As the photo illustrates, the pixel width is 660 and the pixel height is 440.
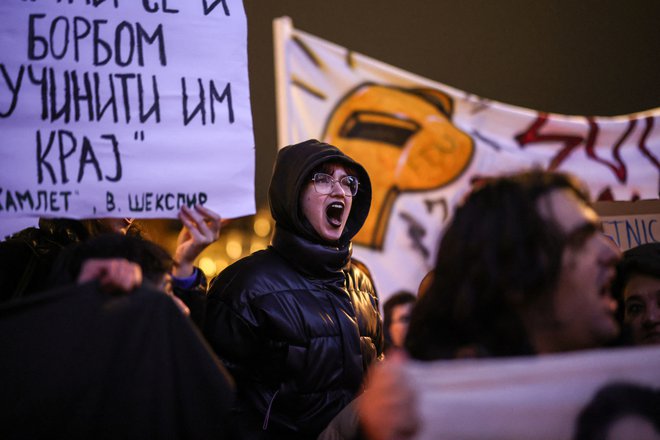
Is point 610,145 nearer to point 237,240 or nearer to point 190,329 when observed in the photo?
point 190,329

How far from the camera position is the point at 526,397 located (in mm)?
1232

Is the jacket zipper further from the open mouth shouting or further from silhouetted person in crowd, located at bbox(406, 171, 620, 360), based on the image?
silhouetted person in crowd, located at bbox(406, 171, 620, 360)

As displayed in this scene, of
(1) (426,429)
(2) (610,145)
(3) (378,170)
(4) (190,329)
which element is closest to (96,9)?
(4) (190,329)

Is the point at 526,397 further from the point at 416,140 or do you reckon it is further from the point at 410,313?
the point at 416,140

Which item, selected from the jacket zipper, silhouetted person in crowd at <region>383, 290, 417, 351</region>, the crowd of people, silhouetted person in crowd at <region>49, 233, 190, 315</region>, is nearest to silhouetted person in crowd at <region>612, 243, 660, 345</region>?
the crowd of people

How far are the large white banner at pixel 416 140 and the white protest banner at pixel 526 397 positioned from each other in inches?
57.7

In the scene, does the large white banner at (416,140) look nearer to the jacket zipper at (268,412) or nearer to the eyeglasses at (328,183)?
the eyeglasses at (328,183)

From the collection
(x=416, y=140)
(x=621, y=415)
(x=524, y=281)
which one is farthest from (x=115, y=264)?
(x=416, y=140)

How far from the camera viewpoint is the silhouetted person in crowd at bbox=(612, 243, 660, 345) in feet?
6.57

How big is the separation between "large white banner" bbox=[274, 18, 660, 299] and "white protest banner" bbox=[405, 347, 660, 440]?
4.81ft

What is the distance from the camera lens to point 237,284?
2.25 metres

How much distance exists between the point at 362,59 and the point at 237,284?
122 cm

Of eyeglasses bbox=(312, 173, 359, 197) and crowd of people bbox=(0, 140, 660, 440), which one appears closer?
crowd of people bbox=(0, 140, 660, 440)

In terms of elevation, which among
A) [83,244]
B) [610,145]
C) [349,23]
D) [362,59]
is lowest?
[83,244]
